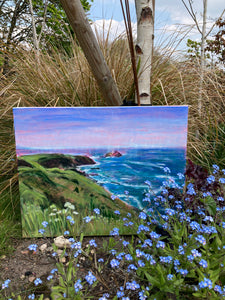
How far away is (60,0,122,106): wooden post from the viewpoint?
1814 millimetres

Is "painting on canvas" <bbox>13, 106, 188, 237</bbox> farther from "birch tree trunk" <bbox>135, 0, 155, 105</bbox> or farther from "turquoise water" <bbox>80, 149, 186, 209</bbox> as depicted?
"birch tree trunk" <bbox>135, 0, 155, 105</bbox>

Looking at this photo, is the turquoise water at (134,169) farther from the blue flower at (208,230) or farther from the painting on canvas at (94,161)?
the blue flower at (208,230)

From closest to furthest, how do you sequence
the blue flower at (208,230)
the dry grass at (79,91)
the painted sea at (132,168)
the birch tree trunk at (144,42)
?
the blue flower at (208,230) < the painted sea at (132,168) < the birch tree trunk at (144,42) < the dry grass at (79,91)

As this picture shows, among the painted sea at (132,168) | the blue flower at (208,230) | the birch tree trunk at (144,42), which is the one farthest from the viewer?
the birch tree trunk at (144,42)

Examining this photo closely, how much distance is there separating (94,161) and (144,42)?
3.51 ft

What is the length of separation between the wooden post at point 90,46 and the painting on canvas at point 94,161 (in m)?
0.30

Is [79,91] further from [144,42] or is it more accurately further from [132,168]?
[132,168]

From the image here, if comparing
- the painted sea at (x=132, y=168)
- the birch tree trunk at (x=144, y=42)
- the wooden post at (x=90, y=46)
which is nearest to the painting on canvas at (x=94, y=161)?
the painted sea at (x=132, y=168)

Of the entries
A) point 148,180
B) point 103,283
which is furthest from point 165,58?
point 103,283

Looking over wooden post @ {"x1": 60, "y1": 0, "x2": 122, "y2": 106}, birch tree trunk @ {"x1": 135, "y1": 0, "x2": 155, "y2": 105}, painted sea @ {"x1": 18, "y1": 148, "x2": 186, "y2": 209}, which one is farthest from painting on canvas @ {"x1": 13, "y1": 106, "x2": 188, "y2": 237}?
birch tree trunk @ {"x1": 135, "y1": 0, "x2": 155, "y2": 105}

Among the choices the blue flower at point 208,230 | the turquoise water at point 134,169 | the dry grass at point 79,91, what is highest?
the dry grass at point 79,91

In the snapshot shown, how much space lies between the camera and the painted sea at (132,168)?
192 centimetres

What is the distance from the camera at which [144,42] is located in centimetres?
220

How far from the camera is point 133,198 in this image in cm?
199
